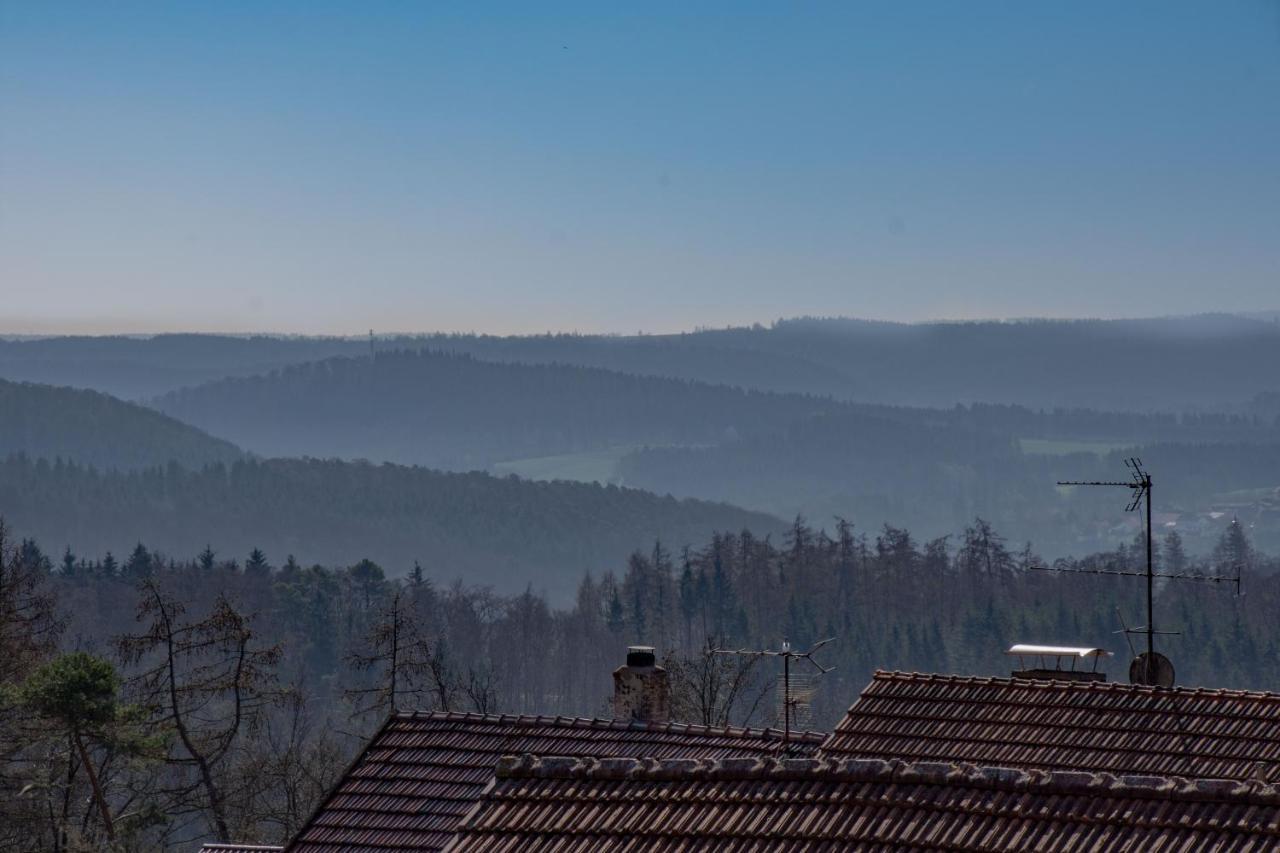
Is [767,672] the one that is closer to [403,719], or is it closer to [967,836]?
[403,719]

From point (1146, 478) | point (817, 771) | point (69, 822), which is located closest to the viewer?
point (817, 771)

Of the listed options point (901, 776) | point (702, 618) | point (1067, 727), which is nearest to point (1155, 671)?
point (1067, 727)

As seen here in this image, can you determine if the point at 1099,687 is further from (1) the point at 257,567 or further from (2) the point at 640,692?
(1) the point at 257,567

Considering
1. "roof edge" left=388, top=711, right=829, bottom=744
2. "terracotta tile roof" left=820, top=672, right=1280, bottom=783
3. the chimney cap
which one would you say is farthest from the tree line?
"terracotta tile roof" left=820, top=672, right=1280, bottom=783

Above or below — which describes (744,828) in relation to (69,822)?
above

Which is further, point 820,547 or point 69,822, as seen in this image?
point 820,547

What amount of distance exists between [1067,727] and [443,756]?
6007mm

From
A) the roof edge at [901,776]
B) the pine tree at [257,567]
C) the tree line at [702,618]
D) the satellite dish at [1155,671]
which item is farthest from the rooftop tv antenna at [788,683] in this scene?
the pine tree at [257,567]

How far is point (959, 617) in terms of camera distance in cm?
14450

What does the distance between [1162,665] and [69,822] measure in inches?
1069

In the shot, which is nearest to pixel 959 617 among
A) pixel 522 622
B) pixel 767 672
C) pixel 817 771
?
pixel 767 672

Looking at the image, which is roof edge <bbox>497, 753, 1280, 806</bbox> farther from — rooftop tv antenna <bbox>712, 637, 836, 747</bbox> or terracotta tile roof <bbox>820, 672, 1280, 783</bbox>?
rooftop tv antenna <bbox>712, 637, 836, 747</bbox>

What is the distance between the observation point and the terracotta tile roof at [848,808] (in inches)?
403

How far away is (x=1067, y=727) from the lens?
1580 cm
